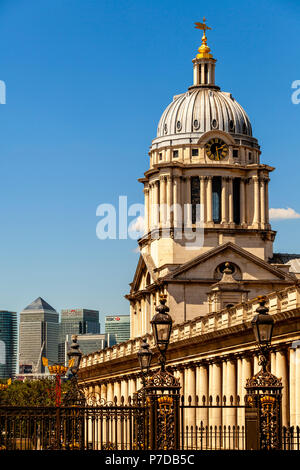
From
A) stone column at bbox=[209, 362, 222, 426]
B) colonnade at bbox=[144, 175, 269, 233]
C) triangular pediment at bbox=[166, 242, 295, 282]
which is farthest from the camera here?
colonnade at bbox=[144, 175, 269, 233]

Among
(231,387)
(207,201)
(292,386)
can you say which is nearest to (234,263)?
(207,201)

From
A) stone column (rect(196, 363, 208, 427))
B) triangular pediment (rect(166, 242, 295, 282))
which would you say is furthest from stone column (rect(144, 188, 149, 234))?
stone column (rect(196, 363, 208, 427))

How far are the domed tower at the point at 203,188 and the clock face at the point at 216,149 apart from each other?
0.09 m

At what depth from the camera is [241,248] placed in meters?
115

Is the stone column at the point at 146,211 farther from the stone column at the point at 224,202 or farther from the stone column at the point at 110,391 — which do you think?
the stone column at the point at 110,391

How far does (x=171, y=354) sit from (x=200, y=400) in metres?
9.47

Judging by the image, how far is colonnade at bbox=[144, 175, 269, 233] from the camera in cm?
12131

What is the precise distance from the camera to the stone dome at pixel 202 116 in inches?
4875

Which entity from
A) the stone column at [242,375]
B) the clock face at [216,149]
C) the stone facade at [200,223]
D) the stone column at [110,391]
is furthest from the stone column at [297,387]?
the stone column at [110,391]

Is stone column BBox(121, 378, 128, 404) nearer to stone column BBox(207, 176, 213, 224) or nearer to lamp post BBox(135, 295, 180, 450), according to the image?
stone column BBox(207, 176, 213, 224)

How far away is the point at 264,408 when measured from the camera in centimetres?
3356

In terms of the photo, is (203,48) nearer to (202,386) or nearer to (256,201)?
(256,201)

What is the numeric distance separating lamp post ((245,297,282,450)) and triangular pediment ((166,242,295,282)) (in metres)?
80.8
